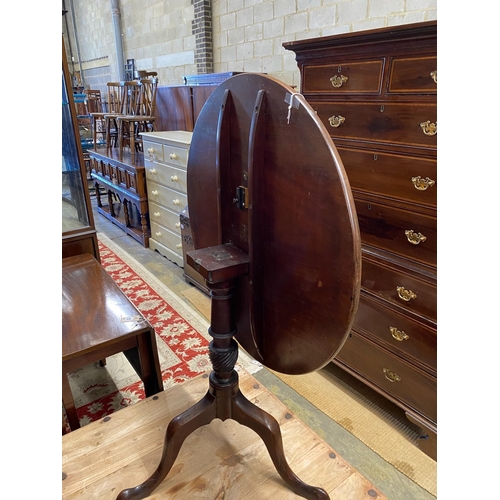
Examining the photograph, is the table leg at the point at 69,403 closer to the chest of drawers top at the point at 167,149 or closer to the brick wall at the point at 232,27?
the chest of drawers top at the point at 167,149

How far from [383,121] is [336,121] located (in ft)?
0.81

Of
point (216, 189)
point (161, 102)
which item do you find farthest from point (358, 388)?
point (161, 102)

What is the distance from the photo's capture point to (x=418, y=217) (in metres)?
1.45

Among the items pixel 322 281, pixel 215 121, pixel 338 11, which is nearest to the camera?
pixel 322 281

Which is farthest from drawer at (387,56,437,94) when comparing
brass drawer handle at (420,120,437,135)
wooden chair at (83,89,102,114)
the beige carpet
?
wooden chair at (83,89,102,114)

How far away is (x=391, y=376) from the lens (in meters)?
1.74

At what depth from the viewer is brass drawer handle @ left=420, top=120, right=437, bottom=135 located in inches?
51.6

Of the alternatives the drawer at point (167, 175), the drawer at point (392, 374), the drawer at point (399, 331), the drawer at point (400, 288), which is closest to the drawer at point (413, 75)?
the drawer at point (400, 288)

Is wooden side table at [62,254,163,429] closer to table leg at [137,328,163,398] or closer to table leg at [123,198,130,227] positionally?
table leg at [137,328,163,398]

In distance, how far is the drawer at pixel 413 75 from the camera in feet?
4.19

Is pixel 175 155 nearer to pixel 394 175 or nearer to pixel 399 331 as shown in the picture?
pixel 394 175

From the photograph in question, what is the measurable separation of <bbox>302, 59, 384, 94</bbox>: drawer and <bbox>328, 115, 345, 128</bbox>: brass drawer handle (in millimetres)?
104

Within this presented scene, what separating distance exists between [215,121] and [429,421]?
149cm

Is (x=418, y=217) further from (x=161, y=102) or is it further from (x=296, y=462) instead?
(x=161, y=102)
